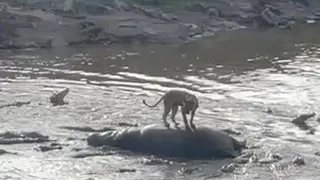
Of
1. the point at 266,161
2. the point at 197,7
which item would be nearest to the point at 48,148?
the point at 266,161

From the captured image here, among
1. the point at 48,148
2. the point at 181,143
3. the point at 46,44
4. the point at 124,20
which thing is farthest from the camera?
the point at 124,20

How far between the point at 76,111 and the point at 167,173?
21.7ft

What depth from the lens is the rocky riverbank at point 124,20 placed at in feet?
123

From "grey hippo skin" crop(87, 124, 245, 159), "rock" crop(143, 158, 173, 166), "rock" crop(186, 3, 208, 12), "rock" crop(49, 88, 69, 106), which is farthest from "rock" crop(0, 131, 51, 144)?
"rock" crop(186, 3, 208, 12)

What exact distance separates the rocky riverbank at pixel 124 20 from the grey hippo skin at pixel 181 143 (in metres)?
20.1

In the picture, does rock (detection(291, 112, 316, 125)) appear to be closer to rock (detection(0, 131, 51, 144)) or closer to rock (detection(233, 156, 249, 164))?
rock (detection(233, 156, 249, 164))

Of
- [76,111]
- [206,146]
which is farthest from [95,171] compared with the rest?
[76,111]

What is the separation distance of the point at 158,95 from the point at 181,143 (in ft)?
26.4

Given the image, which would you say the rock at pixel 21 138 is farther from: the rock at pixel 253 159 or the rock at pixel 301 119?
the rock at pixel 301 119

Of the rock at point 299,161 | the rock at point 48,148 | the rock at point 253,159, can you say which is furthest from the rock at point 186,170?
the rock at point 48,148

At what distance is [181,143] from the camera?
53.3ft

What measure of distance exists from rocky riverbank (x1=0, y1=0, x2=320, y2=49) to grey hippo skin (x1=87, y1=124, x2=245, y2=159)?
66.1 feet

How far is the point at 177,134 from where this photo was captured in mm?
16406

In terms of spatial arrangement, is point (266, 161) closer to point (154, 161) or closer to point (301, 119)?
point (154, 161)
